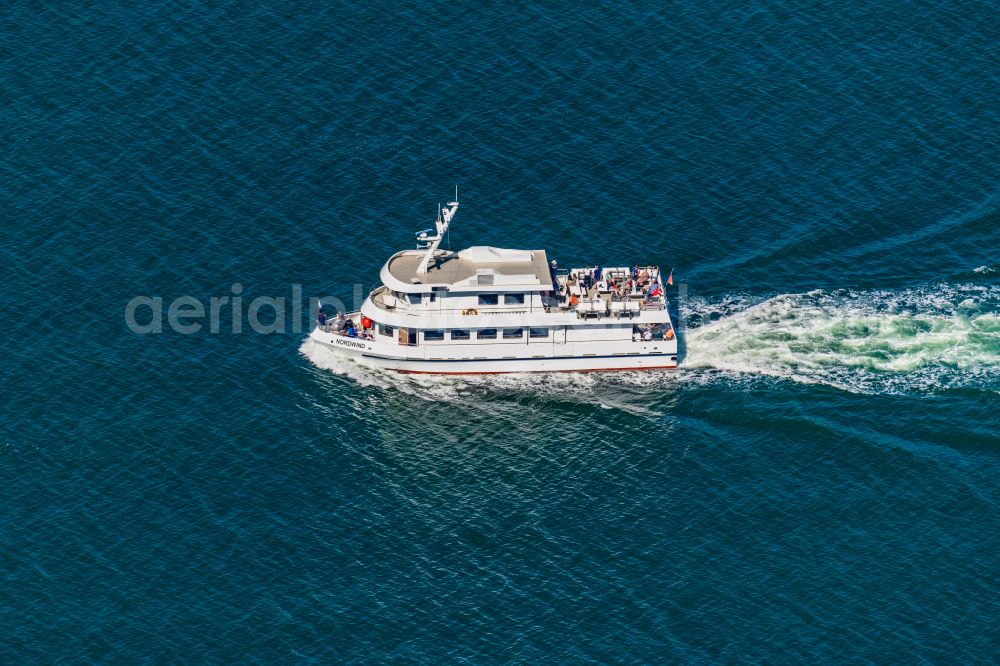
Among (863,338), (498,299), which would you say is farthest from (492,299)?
(863,338)

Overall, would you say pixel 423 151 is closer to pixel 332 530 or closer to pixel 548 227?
pixel 548 227

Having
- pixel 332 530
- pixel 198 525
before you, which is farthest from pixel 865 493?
pixel 198 525

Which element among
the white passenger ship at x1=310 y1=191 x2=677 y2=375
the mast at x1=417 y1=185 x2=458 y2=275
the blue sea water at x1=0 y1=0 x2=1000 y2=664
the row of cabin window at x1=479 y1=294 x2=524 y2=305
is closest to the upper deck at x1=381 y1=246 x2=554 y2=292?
the white passenger ship at x1=310 y1=191 x2=677 y2=375

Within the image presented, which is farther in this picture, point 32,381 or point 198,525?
point 32,381

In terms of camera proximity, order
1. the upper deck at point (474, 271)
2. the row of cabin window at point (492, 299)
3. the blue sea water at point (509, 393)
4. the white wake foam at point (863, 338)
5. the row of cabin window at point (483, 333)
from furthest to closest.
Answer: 1. the row of cabin window at point (483, 333)
2. the row of cabin window at point (492, 299)
3. the upper deck at point (474, 271)
4. the white wake foam at point (863, 338)
5. the blue sea water at point (509, 393)

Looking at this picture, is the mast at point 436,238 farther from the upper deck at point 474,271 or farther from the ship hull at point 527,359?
the ship hull at point 527,359

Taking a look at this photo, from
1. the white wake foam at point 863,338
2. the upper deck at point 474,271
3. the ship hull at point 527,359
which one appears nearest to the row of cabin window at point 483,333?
the ship hull at point 527,359
